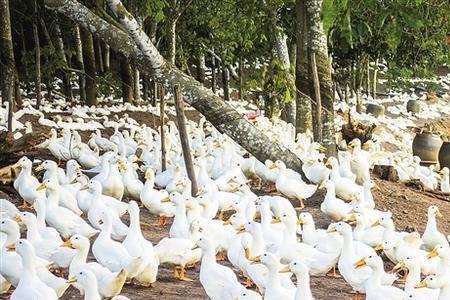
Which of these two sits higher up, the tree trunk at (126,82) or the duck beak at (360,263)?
the tree trunk at (126,82)

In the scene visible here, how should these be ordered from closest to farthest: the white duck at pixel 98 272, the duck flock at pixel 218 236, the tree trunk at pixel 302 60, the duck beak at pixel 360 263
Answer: the white duck at pixel 98 272, the duck flock at pixel 218 236, the duck beak at pixel 360 263, the tree trunk at pixel 302 60

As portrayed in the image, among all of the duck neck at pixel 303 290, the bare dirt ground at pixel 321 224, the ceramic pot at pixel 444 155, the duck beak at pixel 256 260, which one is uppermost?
the duck neck at pixel 303 290

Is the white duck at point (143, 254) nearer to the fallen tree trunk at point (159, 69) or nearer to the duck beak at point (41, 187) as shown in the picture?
the duck beak at point (41, 187)

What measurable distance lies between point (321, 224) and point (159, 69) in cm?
278

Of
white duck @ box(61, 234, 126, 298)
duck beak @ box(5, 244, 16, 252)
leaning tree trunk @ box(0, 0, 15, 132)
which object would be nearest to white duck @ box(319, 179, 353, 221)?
white duck @ box(61, 234, 126, 298)

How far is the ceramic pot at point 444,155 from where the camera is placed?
66.3ft

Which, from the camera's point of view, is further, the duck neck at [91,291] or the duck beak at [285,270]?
the duck beak at [285,270]

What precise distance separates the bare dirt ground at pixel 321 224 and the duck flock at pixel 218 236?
0.15 meters

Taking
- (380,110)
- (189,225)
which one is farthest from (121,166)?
(380,110)

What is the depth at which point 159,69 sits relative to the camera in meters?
11.1

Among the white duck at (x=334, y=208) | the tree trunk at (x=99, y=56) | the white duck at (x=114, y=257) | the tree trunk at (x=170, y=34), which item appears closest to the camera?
the white duck at (x=114, y=257)

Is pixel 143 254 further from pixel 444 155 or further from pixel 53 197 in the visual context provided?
pixel 444 155

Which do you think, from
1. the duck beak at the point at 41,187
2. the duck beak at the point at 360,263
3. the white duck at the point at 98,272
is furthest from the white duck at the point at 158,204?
the duck beak at the point at 360,263

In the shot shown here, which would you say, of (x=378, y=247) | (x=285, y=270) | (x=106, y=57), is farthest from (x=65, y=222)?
(x=106, y=57)
